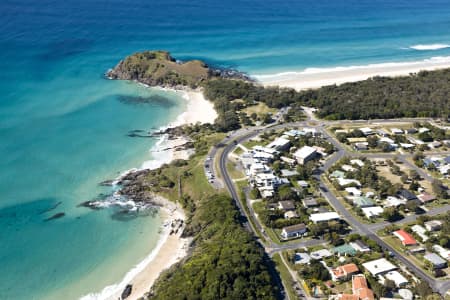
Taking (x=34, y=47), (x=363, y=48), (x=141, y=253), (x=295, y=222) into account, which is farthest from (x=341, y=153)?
(x=34, y=47)

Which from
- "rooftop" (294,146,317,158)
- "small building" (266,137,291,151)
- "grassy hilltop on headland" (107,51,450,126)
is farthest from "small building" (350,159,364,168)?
"grassy hilltop on headland" (107,51,450,126)

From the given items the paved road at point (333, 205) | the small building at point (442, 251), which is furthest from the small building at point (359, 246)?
the small building at point (442, 251)

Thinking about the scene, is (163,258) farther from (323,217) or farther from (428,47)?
(428,47)

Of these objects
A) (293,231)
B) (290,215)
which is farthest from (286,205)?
(293,231)

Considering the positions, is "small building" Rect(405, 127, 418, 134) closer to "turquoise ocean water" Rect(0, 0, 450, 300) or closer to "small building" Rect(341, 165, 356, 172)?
"small building" Rect(341, 165, 356, 172)

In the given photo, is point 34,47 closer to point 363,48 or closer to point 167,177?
point 167,177
